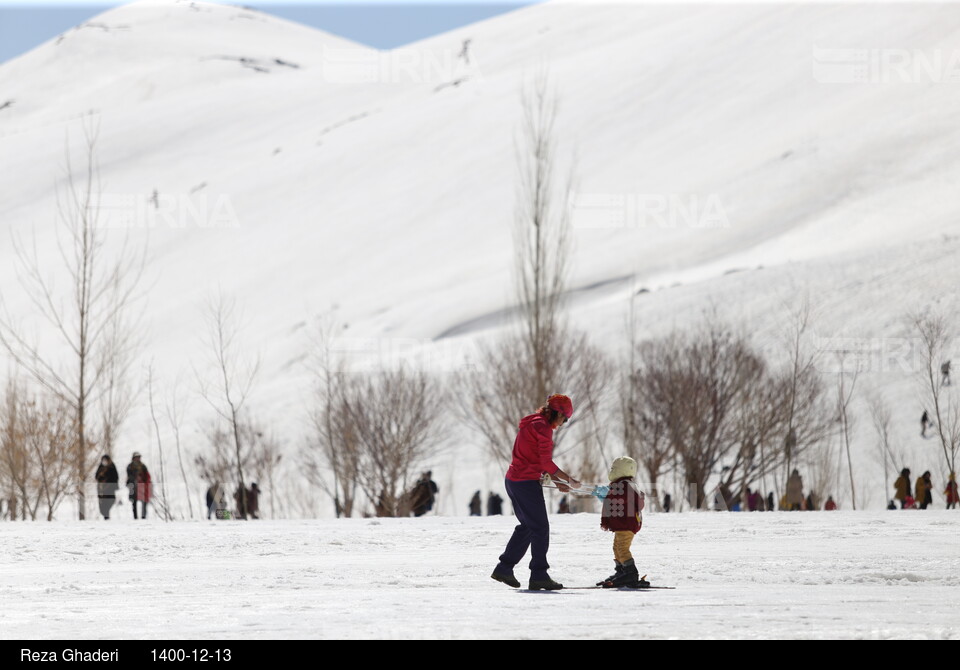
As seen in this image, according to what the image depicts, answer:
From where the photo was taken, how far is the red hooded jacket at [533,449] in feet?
34.9

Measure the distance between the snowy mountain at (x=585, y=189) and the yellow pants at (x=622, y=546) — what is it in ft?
104

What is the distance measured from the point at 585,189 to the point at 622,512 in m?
90.6

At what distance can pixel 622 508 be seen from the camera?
1131 centimetres

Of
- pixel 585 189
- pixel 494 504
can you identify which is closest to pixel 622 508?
pixel 494 504

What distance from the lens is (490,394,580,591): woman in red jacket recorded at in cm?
1066

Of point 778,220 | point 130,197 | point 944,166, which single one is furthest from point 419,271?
point 130,197

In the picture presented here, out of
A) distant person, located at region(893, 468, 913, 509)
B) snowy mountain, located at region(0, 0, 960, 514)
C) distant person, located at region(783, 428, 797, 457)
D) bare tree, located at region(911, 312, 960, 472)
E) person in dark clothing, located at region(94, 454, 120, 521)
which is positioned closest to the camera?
person in dark clothing, located at region(94, 454, 120, 521)

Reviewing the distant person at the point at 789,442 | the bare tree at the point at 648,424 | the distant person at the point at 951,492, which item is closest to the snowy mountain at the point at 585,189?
the distant person at the point at 789,442

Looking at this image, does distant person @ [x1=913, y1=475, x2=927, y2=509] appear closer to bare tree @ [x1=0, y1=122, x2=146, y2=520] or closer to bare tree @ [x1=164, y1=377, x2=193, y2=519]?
bare tree @ [x1=164, y1=377, x2=193, y2=519]

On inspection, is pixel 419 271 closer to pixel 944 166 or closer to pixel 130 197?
pixel 944 166

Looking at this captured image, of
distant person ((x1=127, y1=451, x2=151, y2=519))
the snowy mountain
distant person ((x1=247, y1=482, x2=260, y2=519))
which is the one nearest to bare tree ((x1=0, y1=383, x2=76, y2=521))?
distant person ((x1=127, y1=451, x2=151, y2=519))

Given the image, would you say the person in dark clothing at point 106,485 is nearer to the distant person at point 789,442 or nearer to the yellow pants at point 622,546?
Result: the yellow pants at point 622,546

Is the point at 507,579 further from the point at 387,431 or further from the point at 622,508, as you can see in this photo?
the point at 387,431
